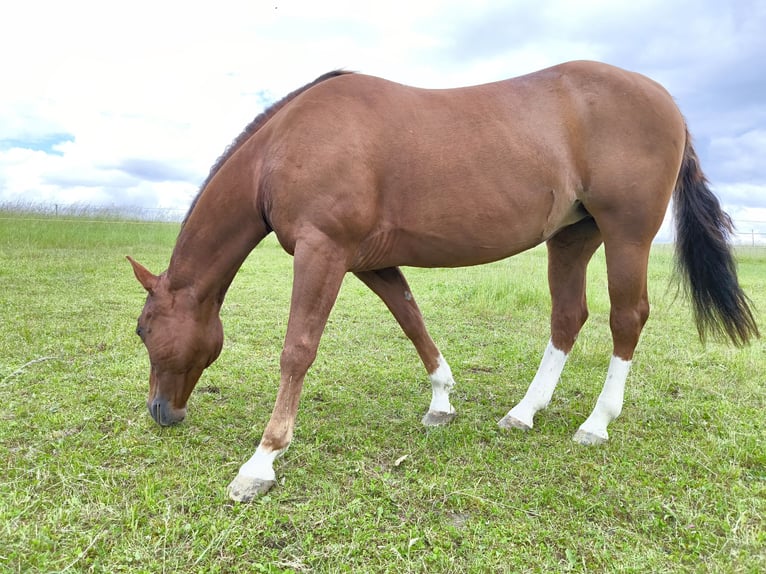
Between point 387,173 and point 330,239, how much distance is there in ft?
1.62

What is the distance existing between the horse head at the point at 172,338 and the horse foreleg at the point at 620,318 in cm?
234

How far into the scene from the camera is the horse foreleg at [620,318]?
3.05 metres

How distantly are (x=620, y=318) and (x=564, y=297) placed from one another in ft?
1.64

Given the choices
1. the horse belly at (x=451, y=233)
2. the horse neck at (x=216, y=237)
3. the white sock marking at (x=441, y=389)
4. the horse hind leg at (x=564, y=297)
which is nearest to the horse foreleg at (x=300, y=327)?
the horse belly at (x=451, y=233)

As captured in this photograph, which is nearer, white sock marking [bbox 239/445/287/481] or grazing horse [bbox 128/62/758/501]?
white sock marking [bbox 239/445/287/481]

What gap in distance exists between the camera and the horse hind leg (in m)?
3.49

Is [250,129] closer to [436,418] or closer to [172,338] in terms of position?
[172,338]

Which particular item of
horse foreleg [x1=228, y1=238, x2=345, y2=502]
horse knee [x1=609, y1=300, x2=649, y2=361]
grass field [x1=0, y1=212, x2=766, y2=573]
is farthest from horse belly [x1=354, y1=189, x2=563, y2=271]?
grass field [x1=0, y1=212, x2=766, y2=573]

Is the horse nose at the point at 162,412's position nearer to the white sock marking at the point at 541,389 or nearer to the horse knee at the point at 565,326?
the white sock marking at the point at 541,389

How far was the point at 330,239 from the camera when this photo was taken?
8.46ft

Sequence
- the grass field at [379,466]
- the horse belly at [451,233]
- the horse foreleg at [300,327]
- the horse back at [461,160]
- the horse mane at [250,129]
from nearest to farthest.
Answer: the grass field at [379,466]
the horse foreleg at [300,327]
the horse back at [461,160]
the horse belly at [451,233]
the horse mane at [250,129]

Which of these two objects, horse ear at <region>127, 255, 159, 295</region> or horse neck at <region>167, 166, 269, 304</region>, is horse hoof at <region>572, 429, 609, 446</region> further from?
horse ear at <region>127, 255, 159, 295</region>

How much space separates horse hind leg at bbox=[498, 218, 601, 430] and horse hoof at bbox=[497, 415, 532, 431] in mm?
192

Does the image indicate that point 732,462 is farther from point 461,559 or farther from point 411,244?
point 411,244
